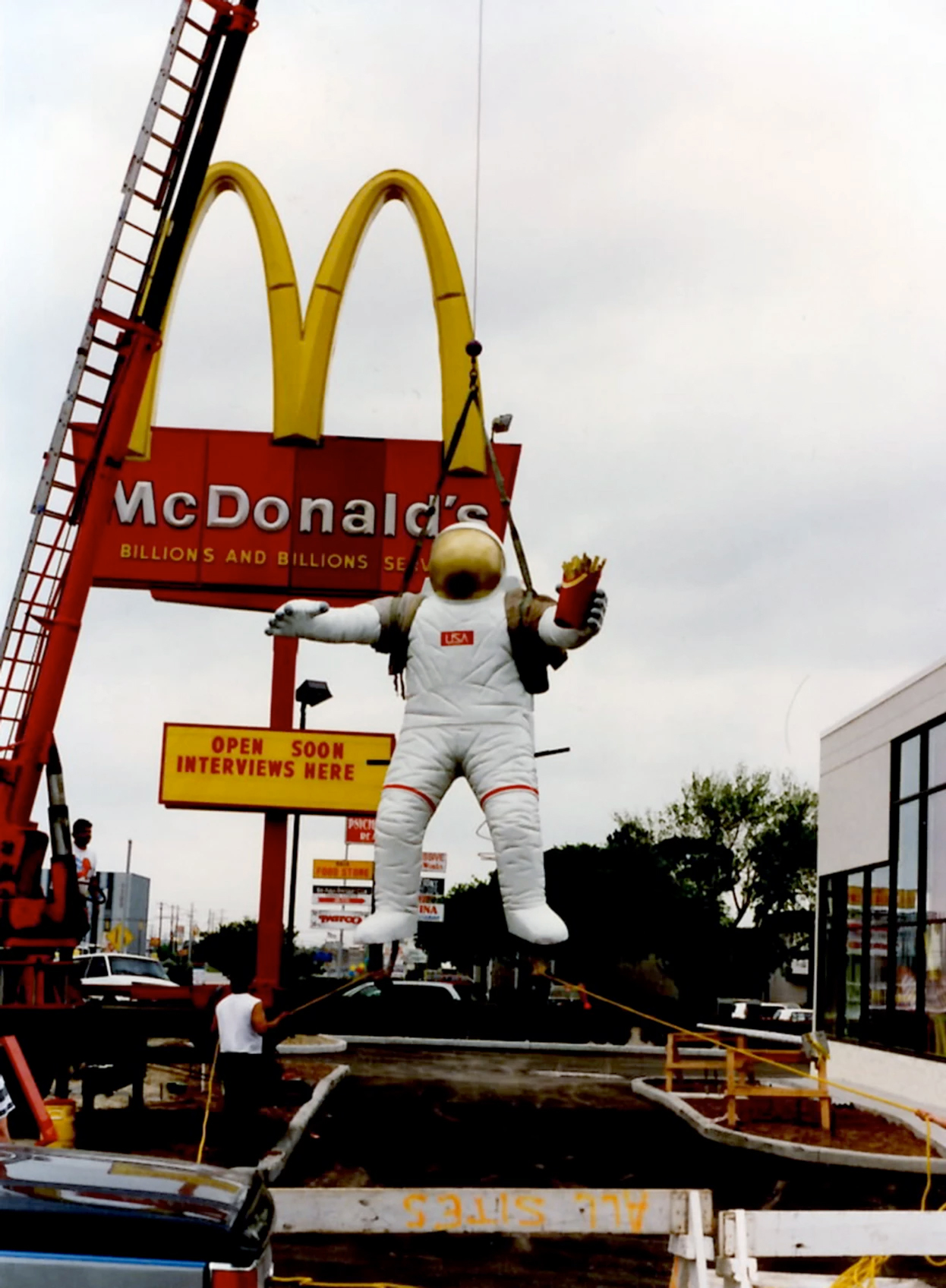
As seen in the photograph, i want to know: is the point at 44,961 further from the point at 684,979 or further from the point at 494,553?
the point at 684,979

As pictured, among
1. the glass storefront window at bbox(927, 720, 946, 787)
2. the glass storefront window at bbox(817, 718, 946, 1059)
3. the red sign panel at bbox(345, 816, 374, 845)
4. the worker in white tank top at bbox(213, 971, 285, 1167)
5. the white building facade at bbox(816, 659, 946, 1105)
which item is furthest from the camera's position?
the red sign panel at bbox(345, 816, 374, 845)

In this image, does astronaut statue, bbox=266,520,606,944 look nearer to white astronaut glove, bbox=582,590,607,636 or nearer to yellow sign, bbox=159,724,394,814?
white astronaut glove, bbox=582,590,607,636

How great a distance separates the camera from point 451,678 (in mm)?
9562

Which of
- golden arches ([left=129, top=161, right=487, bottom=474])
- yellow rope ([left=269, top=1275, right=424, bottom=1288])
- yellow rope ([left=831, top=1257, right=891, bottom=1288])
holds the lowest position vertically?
yellow rope ([left=269, top=1275, right=424, bottom=1288])

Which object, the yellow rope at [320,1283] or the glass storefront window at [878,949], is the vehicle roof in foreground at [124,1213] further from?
the glass storefront window at [878,949]

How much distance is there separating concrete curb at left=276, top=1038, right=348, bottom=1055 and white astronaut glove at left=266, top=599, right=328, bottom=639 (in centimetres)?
1562

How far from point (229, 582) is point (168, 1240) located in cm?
1640

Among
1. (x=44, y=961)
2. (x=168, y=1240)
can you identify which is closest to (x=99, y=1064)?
(x=44, y=961)

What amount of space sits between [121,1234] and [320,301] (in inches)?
580

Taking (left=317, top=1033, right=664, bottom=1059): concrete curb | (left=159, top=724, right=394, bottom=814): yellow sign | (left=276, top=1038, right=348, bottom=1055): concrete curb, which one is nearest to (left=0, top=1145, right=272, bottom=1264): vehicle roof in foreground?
(left=159, top=724, right=394, bottom=814): yellow sign

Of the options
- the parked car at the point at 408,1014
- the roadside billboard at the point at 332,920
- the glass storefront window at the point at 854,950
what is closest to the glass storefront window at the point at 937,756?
the glass storefront window at the point at 854,950

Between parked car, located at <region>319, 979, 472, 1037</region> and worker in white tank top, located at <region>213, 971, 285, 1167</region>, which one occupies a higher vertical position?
worker in white tank top, located at <region>213, 971, 285, 1167</region>

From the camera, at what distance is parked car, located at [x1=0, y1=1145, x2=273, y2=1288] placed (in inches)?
157

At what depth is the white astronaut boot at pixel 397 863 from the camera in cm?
922
